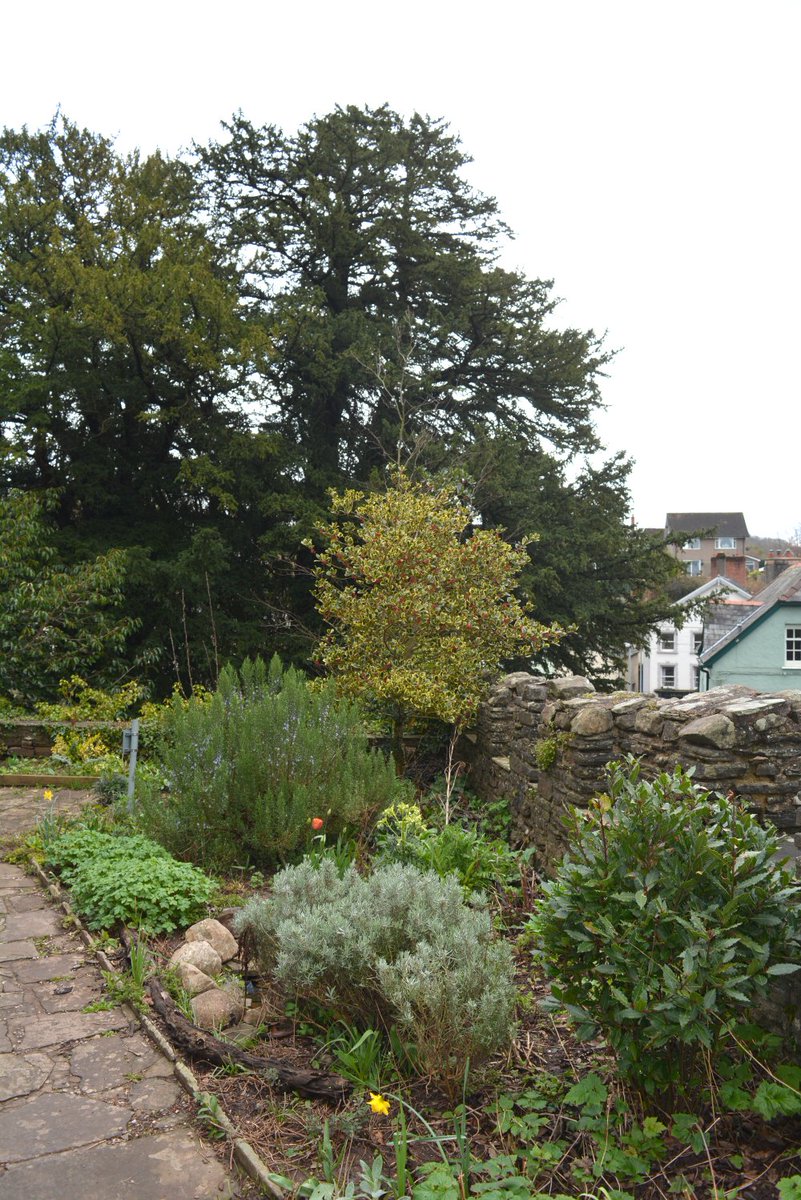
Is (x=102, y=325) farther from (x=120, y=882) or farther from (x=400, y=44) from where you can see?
(x=120, y=882)

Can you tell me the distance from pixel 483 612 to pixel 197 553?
304 inches

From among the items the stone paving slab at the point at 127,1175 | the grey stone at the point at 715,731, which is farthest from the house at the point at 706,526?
the stone paving slab at the point at 127,1175

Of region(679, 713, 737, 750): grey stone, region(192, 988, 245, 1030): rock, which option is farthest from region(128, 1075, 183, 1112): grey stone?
region(679, 713, 737, 750): grey stone

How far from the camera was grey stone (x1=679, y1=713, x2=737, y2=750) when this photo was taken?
4.42 m

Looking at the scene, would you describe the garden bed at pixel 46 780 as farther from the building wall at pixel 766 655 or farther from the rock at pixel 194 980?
the building wall at pixel 766 655

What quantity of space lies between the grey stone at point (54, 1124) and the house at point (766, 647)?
21.8 meters

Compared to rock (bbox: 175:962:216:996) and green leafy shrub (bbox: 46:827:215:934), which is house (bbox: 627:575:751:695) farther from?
rock (bbox: 175:962:216:996)

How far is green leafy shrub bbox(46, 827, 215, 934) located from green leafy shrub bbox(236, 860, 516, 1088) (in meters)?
0.79

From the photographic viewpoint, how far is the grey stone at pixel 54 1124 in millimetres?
2875

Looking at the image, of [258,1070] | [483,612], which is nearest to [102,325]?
[483,612]

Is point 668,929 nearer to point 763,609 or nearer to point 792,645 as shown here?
point 763,609

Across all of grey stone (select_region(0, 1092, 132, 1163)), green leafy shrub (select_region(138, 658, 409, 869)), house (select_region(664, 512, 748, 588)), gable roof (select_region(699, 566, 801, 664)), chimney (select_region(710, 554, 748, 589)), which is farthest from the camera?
house (select_region(664, 512, 748, 588))

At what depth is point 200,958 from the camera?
415 cm

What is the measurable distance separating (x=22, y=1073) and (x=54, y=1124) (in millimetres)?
435
